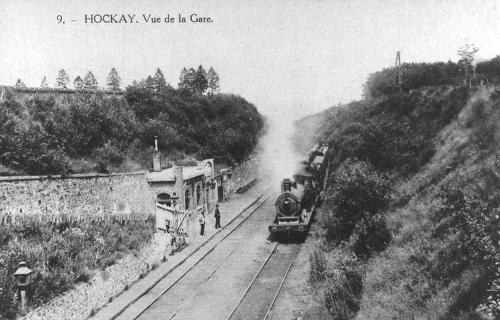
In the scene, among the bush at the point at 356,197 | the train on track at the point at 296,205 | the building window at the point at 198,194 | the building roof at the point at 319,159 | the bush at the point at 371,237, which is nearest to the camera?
the bush at the point at 371,237

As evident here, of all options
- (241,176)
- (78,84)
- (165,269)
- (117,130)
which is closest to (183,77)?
(78,84)

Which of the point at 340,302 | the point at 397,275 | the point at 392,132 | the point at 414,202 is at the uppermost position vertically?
the point at 392,132

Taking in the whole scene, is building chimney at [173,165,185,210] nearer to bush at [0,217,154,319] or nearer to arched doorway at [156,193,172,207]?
arched doorway at [156,193,172,207]

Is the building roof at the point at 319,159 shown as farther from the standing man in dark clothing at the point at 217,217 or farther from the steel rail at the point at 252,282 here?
the steel rail at the point at 252,282

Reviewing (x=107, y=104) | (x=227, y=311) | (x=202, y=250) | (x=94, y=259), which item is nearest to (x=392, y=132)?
(x=202, y=250)

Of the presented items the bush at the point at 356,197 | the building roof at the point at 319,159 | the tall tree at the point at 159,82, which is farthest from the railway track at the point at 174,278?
the tall tree at the point at 159,82

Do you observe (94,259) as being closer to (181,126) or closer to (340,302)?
(340,302)
